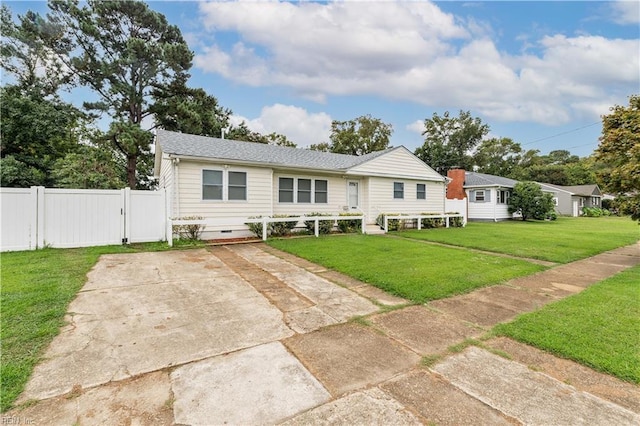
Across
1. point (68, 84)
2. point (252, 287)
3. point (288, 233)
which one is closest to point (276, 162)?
point (288, 233)

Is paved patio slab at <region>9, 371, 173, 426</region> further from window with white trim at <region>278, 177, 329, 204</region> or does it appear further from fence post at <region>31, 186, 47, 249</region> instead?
window with white trim at <region>278, 177, 329, 204</region>

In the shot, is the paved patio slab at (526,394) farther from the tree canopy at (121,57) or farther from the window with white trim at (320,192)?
the tree canopy at (121,57)

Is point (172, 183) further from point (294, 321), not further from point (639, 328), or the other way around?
point (639, 328)

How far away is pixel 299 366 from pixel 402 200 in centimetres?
1466

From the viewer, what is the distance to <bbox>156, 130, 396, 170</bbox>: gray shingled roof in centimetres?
1084

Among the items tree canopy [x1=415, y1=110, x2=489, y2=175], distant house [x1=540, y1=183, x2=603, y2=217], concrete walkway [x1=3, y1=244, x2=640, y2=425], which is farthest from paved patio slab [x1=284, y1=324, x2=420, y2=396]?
distant house [x1=540, y1=183, x2=603, y2=217]

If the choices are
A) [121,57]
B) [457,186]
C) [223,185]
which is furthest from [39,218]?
[457,186]

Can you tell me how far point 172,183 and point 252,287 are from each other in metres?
6.79

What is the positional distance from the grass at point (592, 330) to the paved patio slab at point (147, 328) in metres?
3.02

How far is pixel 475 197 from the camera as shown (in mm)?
24766

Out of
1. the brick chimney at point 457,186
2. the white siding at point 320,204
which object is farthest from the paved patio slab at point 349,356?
the brick chimney at point 457,186

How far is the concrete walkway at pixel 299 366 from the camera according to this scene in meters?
2.12

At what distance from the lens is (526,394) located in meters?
2.39

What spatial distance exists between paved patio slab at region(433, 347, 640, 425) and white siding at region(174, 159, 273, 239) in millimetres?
9246
